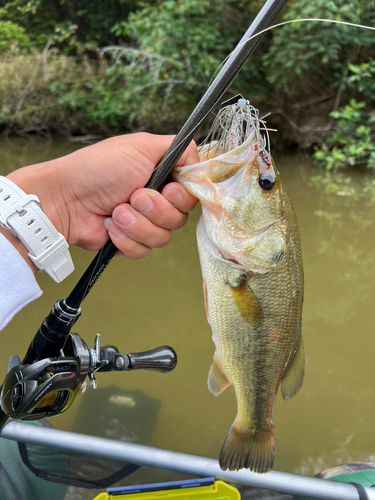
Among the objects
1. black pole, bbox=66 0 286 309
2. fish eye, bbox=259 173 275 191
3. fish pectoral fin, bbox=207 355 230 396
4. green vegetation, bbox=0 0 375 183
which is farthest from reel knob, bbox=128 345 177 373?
green vegetation, bbox=0 0 375 183

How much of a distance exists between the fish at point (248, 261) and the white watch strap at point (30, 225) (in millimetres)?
402

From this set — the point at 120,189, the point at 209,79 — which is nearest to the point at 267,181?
the point at 120,189

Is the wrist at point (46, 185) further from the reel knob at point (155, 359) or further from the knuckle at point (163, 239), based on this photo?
the reel knob at point (155, 359)

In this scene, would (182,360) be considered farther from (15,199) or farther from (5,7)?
(5,7)

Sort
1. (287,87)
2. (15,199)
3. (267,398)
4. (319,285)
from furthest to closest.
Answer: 1. (287,87)
2. (319,285)
3. (267,398)
4. (15,199)

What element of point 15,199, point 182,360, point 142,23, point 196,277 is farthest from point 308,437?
point 142,23

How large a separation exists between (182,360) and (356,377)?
132cm

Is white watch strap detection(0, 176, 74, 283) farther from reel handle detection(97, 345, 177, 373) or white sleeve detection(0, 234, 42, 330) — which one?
reel handle detection(97, 345, 177, 373)

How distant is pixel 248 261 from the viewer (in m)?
1.13

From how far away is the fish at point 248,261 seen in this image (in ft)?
3.59

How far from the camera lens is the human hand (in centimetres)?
124

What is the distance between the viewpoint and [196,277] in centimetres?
424

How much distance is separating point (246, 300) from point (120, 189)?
0.55m

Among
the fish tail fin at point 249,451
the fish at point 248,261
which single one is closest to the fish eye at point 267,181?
the fish at point 248,261
